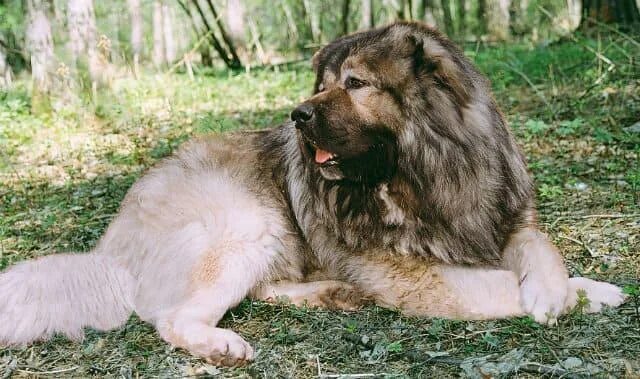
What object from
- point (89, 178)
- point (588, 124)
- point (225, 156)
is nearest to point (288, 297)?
point (225, 156)

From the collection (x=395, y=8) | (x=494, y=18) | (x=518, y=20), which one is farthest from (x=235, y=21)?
(x=518, y=20)

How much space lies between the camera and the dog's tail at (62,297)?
3064 millimetres

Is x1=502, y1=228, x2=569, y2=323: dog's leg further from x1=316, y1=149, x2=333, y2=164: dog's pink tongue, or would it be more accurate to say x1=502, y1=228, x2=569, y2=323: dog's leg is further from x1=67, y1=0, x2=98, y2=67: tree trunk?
x1=67, y1=0, x2=98, y2=67: tree trunk

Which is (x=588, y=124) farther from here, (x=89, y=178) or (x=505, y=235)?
(x=89, y=178)

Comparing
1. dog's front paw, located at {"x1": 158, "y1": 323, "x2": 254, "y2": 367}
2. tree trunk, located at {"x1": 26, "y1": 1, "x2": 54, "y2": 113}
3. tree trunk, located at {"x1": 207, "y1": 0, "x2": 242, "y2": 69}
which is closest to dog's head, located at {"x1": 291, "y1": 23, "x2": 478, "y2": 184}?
dog's front paw, located at {"x1": 158, "y1": 323, "x2": 254, "y2": 367}

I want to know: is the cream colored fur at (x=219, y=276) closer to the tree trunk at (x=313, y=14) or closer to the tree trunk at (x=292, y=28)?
the tree trunk at (x=292, y=28)

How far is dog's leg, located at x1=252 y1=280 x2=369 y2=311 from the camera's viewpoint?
346cm

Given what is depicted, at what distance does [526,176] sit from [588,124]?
9.50ft

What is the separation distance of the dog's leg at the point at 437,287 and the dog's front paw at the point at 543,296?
5 centimetres

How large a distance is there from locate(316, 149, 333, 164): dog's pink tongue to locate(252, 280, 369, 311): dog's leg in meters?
0.74

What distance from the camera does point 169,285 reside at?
3309 millimetres

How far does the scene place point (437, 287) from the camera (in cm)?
325

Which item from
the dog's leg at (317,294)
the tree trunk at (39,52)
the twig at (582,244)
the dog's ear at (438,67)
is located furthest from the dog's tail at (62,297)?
the tree trunk at (39,52)

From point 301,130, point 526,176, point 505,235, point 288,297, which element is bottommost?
point 288,297
